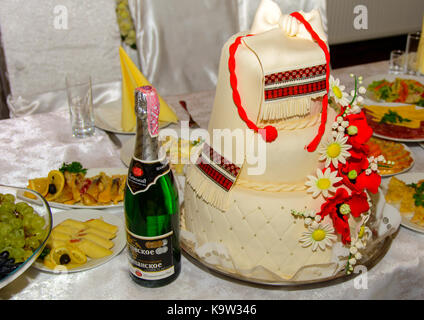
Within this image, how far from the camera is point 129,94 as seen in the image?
1.68 meters

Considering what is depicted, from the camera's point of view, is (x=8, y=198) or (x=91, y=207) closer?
(x=8, y=198)

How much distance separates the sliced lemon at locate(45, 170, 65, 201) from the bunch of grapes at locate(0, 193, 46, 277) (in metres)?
0.24

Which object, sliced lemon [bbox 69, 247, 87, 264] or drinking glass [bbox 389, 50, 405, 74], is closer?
sliced lemon [bbox 69, 247, 87, 264]

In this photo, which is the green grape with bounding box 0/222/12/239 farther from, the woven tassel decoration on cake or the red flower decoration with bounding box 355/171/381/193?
the red flower decoration with bounding box 355/171/381/193

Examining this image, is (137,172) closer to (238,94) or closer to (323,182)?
(238,94)

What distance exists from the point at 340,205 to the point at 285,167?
14cm

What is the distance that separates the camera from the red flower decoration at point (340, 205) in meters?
0.95

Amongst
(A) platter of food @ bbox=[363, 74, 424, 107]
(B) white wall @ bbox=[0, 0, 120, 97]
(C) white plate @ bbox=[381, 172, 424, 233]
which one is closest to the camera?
(C) white plate @ bbox=[381, 172, 424, 233]

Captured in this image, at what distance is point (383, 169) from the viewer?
1424 mm

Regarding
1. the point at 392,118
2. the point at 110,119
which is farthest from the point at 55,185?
the point at 392,118

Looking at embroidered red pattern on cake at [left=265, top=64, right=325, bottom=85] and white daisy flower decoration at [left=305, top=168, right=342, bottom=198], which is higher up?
embroidered red pattern on cake at [left=265, top=64, right=325, bottom=85]

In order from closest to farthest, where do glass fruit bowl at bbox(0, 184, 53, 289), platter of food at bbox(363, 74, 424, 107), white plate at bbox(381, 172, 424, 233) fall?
glass fruit bowl at bbox(0, 184, 53, 289)
white plate at bbox(381, 172, 424, 233)
platter of food at bbox(363, 74, 424, 107)

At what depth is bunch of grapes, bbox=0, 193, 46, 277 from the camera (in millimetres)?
883

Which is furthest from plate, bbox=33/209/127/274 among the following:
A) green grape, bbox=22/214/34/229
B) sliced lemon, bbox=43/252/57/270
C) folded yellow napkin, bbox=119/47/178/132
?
folded yellow napkin, bbox=119/47/178/132
